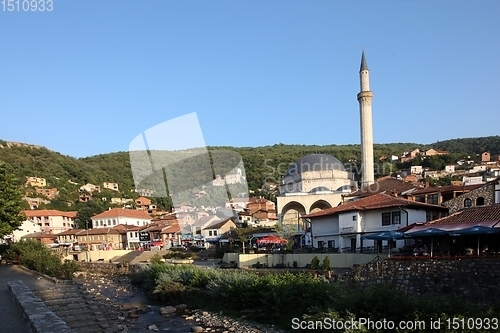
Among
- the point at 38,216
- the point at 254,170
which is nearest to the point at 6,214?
the point at 38,216

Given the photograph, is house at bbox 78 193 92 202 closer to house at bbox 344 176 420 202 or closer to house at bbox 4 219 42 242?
house at bbox 4 219 42 242

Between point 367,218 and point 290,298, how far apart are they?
40.6 feet

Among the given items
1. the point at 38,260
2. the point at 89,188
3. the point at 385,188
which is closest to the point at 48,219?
the point at 89,188

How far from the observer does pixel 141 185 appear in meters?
30.3

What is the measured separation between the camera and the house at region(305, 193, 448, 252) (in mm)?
22219

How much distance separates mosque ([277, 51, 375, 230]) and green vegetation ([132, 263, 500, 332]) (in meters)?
23.5

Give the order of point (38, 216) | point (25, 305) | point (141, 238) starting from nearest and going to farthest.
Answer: point (25, 305), point (141, 238), point (38, 216)

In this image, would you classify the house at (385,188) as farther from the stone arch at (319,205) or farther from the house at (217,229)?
the house at (217,229)

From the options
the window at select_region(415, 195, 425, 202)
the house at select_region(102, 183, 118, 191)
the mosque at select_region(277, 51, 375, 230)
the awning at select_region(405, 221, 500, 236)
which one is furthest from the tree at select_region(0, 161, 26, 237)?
the house at select_region(102, 183, 118, 191)

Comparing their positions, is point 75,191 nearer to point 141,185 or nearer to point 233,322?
point 141,185

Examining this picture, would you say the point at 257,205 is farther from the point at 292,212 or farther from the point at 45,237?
the point at 45,237

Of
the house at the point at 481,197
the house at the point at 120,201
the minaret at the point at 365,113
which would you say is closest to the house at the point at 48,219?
the house at the point at 120,201

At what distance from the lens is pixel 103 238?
160ft

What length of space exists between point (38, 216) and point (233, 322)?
5180 centimetres
